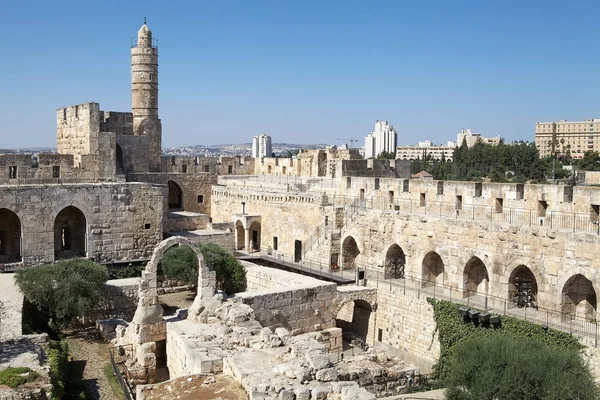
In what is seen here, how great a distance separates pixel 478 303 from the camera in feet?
53.7

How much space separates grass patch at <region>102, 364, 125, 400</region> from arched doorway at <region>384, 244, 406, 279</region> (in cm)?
889

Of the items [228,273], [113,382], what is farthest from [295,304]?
[113,382]

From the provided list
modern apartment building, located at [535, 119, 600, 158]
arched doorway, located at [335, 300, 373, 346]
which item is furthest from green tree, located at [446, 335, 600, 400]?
A: modern apartment building, located at [535, 119, 600, 158]

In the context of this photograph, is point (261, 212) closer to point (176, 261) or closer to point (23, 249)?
point (176, 261)

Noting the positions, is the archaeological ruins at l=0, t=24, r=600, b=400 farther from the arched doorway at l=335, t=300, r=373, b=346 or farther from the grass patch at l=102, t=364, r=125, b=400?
the grass patch at l=102, t=364, r=125, b=400

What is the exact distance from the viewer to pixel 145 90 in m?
30.2

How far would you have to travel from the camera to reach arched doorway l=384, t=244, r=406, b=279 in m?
19.9

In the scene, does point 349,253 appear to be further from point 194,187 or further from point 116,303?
point 194,187

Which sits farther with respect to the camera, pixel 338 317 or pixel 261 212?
pixel 261 212

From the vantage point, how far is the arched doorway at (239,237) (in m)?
26.9

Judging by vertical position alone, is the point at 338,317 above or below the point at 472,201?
below

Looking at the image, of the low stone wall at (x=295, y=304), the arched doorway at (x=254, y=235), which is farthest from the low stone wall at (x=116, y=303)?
the arched doorway at (x=254, y=235)

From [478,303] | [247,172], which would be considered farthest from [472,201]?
[247,172]

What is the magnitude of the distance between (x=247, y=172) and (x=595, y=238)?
2188 cm
